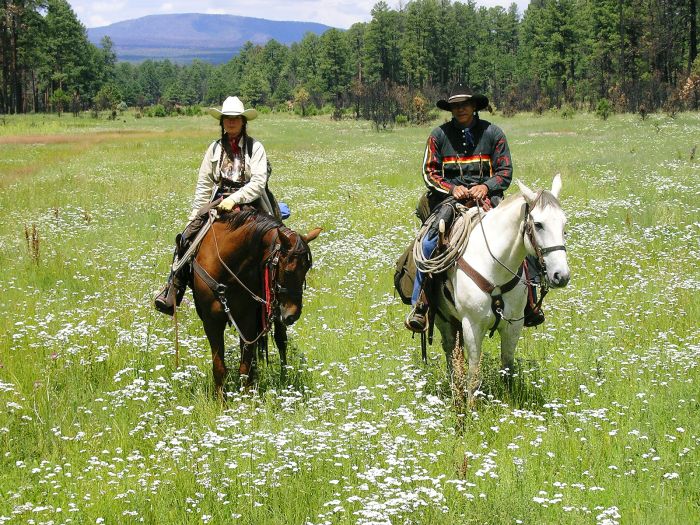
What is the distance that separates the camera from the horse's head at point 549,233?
5863 mm

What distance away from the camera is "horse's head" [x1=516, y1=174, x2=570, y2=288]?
231 inches

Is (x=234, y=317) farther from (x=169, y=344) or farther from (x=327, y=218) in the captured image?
(x=327, y=218)

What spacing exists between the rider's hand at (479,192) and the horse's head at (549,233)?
1.16m

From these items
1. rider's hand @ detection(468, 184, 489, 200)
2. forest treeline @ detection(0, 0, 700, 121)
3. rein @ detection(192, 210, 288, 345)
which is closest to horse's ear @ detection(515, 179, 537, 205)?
rider's hand @ detection(468, 184, 489, 200)

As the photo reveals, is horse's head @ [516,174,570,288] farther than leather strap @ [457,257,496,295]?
No

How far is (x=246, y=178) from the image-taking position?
7957 millimetres

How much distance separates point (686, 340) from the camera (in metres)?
8.58

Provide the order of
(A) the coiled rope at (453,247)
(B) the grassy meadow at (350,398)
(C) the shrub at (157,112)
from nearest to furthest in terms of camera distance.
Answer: (B) the grassy meadow at (350,398)
(A) the coiled rope at (453,247)
(C) the shrub at (157,112)

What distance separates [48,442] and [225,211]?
295cm

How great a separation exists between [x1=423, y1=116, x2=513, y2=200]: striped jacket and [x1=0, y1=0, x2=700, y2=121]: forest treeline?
160ft

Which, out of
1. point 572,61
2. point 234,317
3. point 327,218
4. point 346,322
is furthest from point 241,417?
point 572,61

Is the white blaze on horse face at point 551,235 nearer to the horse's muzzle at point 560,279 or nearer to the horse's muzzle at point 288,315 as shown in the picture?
the horse's muzzle at point 560,279

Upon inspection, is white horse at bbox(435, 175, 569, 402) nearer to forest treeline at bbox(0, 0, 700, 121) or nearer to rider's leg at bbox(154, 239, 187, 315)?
rider's leg at bbox(154, 239, 187, 315)

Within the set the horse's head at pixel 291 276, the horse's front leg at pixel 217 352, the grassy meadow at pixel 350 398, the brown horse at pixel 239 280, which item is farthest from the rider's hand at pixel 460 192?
the horse's front leg at pixel 217 352
